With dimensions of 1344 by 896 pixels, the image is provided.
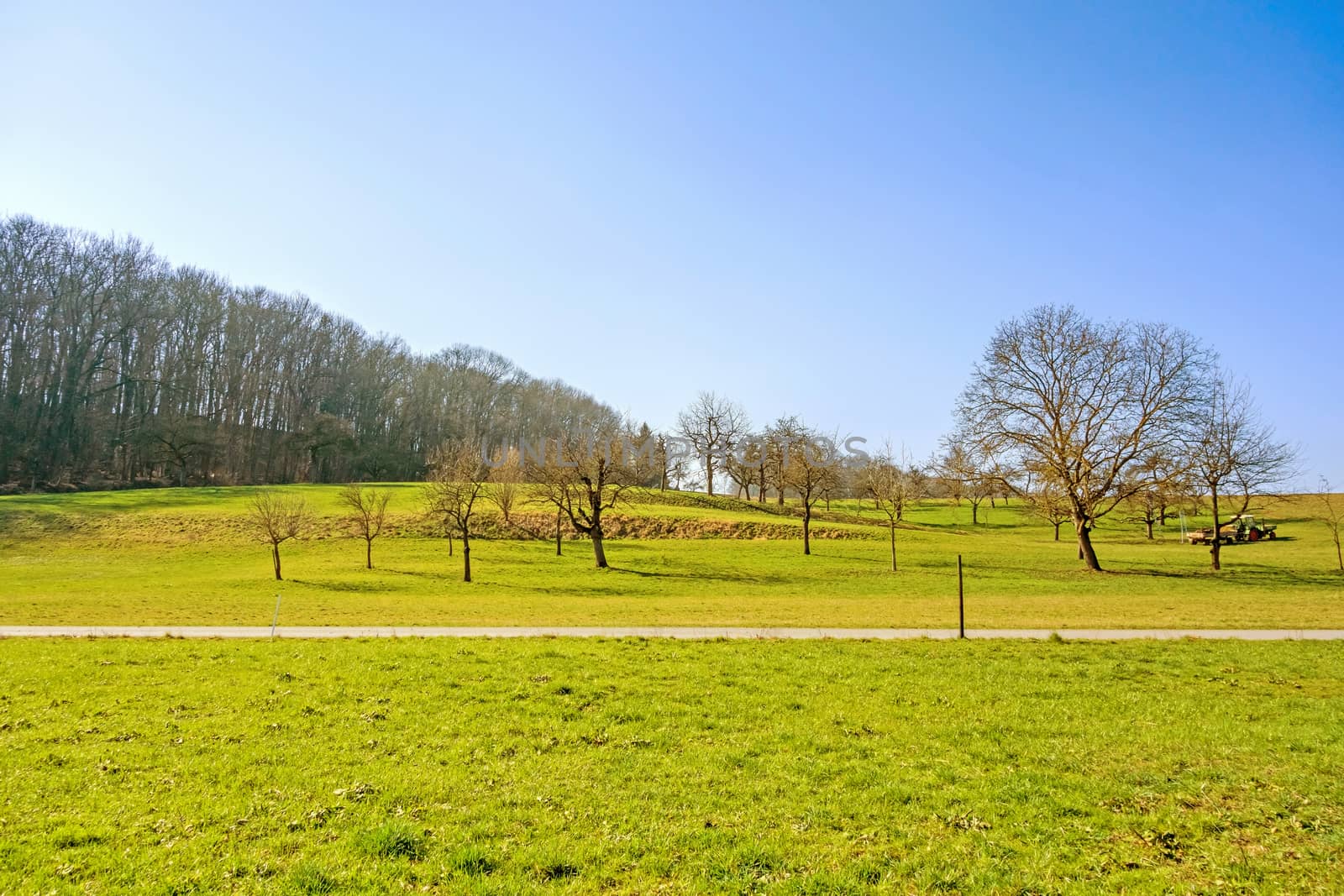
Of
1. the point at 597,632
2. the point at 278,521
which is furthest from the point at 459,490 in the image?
the point at 597,632

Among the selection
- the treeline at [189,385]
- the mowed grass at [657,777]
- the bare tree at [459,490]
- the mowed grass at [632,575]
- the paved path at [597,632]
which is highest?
the treeline at [189,385]

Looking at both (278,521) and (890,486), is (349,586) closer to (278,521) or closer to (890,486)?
(278,521)

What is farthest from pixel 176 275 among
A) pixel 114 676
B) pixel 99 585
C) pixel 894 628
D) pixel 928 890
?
pixel 928 890

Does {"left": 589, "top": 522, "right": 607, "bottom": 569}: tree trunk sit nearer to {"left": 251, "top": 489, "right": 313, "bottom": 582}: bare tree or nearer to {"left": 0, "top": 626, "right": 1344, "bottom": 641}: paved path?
{"left": 251, "top": 489, "right": 313, "bottom": 582}: bare tree

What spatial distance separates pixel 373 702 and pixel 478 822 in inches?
163

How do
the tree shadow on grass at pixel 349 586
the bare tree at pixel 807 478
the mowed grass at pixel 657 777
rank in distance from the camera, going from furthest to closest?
the bare tree at pixel 807 478 < the tree shadow on grass at pixel 349 586 < the mowed grass at pixel 657 777

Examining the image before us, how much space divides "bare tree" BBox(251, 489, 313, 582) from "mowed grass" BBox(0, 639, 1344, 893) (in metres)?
24.2

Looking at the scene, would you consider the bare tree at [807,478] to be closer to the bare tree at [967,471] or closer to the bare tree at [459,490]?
the bare tree at [967,471]

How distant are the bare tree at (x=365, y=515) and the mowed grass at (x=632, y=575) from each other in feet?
3.64

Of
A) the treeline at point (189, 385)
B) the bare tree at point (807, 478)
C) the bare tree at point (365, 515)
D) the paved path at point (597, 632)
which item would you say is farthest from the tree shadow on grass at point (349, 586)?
the treeline at point (189, 385)

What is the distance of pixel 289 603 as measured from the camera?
945 inches

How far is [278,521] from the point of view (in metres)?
35.6

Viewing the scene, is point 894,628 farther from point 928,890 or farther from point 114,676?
point 114,676

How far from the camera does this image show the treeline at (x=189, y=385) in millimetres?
62406
